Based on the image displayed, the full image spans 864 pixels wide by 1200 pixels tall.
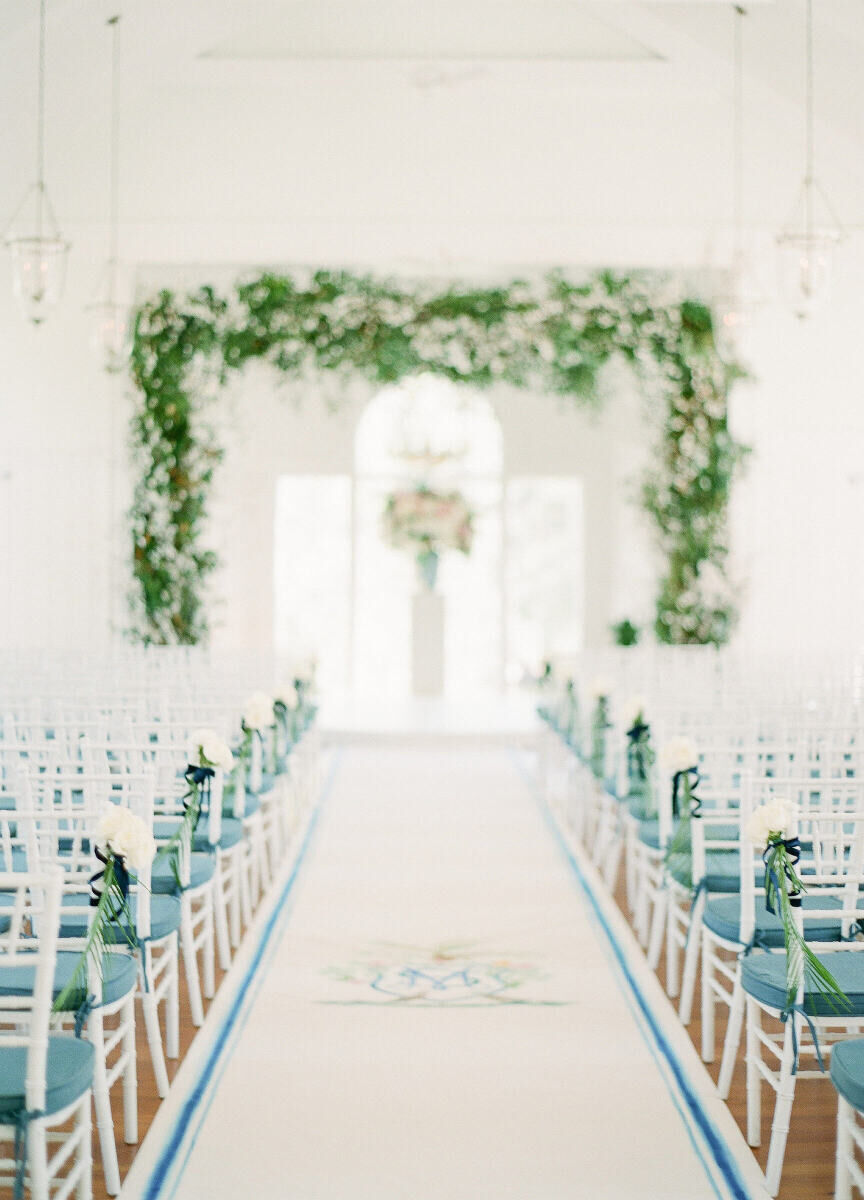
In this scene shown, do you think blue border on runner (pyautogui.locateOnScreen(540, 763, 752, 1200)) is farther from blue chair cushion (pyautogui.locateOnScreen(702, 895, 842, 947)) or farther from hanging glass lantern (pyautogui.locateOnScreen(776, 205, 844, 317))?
hanging glass lantern (pyautogui.locateOnScreen(776, 205, 844, 317))

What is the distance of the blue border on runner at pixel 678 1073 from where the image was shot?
3.33 metres

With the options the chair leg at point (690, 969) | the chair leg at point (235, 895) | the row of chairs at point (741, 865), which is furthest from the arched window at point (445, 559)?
the chair leg at point (690, 969)

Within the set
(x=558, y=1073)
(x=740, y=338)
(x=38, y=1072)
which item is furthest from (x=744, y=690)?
(x=38, y=1072)

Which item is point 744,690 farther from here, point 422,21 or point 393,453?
point 393,453

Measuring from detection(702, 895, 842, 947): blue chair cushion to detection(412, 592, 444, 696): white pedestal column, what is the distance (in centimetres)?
1005

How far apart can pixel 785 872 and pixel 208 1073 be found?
191 centimetres

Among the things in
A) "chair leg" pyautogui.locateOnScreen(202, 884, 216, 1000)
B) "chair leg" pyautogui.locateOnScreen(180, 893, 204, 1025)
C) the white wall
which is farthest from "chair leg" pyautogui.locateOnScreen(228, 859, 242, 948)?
the white wall

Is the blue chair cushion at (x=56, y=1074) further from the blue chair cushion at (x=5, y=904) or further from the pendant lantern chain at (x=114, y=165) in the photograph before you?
the pendant lantern chain at (x=114, y=165)

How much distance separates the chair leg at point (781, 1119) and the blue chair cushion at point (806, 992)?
0.07m

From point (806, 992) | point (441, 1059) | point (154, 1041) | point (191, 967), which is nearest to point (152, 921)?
point (154, 1041)

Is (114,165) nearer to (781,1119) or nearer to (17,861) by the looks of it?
(17,861)

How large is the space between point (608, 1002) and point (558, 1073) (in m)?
0.75

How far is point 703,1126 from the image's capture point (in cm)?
364

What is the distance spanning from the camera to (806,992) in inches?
125
